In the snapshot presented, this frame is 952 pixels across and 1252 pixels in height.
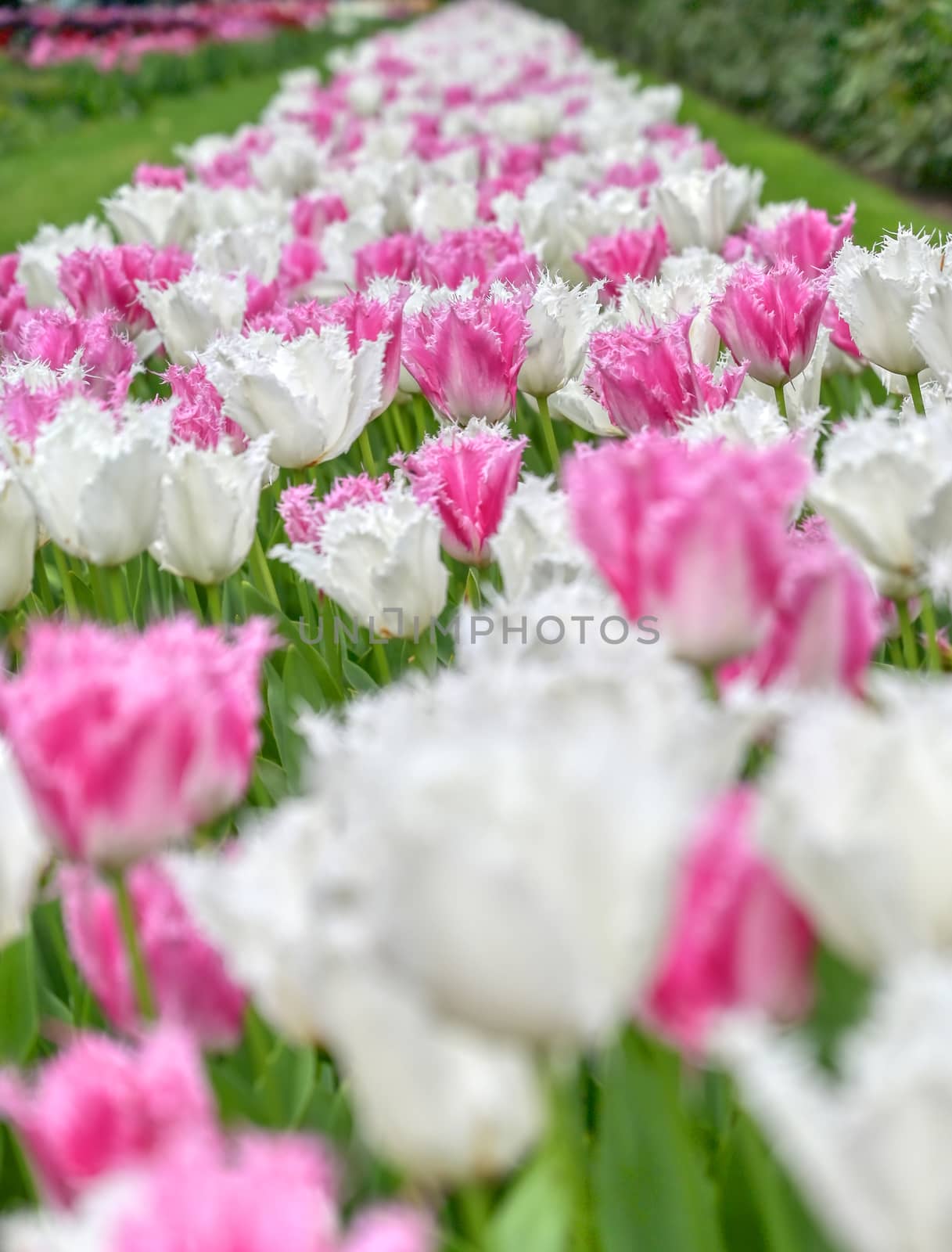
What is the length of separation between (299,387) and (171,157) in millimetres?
7503

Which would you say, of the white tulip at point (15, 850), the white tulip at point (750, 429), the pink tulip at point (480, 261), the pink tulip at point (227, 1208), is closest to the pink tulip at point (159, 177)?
the pink tulip at point (480, 261)

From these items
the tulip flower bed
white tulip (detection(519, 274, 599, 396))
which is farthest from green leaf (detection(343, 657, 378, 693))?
white tulip (detection(519, 274, 599, 396))

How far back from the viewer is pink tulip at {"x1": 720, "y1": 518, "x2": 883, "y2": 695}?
30.8 inches

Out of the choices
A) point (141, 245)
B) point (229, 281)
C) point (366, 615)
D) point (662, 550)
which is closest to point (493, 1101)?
point (662, 550)

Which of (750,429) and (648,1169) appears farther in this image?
(750,429)

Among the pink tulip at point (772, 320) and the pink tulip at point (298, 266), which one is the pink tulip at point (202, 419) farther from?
the pink tulip at point (298, 266)

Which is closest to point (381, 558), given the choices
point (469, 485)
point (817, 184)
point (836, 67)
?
point (469, 485)

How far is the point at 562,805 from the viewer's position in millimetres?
516

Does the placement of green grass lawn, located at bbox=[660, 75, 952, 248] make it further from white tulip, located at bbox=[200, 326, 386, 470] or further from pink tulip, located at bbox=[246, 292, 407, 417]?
white tulip, located at bbox=[200, 326, 386, 470]

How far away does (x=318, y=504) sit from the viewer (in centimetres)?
148

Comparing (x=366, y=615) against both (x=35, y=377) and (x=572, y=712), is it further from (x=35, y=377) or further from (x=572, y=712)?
(x=572, y=712)

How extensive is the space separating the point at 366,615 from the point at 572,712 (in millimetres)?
730

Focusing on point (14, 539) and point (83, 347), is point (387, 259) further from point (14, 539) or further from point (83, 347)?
point (14, 539)

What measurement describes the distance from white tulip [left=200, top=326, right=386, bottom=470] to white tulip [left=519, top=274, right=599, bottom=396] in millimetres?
295
